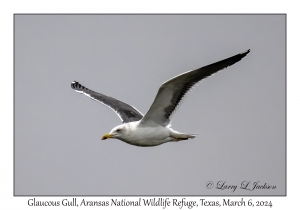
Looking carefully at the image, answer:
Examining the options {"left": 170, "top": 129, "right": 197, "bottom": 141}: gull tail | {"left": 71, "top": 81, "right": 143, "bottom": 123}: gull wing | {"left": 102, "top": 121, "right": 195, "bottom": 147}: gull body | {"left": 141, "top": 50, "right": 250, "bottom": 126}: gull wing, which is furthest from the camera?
{"left": 71, "top": 81, "right": 143, "bottom": 123}: gull wing

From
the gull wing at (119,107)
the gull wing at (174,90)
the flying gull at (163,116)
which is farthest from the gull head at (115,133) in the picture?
the gull wing at (119,107)

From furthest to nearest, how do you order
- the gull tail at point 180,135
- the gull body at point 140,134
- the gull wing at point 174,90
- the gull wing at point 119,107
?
the gull wing at point 119,107 < the gull tail at point 180,135 < the gull body at point 140,134 < the gull wing at point 174,90

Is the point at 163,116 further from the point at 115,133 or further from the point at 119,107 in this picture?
the point at 119,107

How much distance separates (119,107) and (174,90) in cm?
178

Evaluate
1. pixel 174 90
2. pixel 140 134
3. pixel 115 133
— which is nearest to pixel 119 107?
pixel 115 133

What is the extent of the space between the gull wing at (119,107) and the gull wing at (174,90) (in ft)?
2.55

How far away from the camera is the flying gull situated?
5758 millimetres

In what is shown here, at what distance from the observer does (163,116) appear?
6316 millimetres

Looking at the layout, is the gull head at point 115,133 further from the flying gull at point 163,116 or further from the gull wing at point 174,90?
the gull wing at point 174,90

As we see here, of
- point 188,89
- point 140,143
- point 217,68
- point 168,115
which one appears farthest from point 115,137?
point 217,68

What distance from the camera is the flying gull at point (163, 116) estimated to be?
227 inches

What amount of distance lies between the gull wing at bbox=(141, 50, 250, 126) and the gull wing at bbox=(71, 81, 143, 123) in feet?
2.55

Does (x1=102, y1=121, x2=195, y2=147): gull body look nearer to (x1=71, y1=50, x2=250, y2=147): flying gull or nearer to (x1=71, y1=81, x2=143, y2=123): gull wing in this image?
(x1=71, y1=50, x2=250, y2=147): flying gull

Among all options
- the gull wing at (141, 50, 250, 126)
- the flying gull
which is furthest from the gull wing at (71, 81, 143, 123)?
the gull wing at (141, 50, 250, 126)
